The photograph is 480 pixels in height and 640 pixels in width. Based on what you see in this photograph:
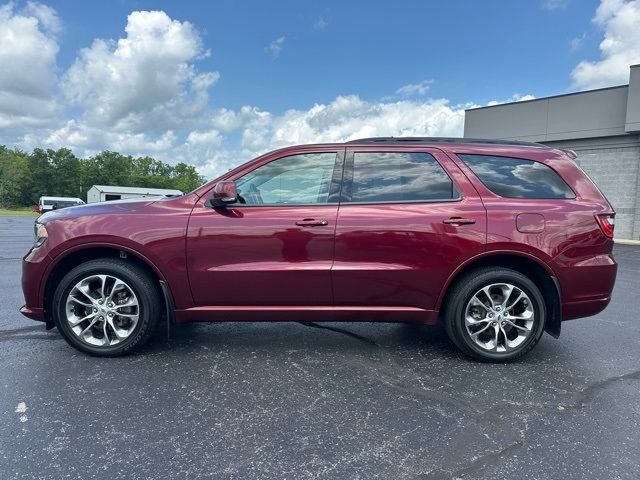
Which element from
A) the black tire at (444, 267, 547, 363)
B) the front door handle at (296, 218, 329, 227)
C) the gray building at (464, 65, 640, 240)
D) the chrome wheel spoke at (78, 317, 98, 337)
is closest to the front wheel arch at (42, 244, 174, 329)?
the chrome wheel spoke at (78, 317, 98, 337)

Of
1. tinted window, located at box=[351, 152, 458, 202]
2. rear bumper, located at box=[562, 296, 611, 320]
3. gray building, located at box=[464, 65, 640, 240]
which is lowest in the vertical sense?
rear bumper, located at box=[562, 296, 611, 320]

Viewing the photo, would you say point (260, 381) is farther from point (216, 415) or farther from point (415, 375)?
point (415, 375)

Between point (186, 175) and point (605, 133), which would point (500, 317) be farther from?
point (186, 175)

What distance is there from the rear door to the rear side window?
0.68 ft

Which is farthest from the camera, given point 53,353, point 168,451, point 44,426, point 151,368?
point 53,353

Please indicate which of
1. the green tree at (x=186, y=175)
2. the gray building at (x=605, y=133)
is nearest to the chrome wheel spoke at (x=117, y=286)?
the gray building at (x=605, y=133)

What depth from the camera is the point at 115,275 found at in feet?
11.3

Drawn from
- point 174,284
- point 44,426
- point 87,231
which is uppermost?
point 87,231

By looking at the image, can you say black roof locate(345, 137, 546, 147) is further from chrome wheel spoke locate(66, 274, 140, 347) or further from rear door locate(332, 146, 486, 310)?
chrome wheel spoke locate(66, 274, 140, 347)

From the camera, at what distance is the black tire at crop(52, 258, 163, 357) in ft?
11.3

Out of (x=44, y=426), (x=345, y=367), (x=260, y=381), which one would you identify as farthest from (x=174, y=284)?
(x=345, y=367)

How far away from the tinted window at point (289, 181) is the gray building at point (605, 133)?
17.6 meters

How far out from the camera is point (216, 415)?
2645 mm

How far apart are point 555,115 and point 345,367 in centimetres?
1921
